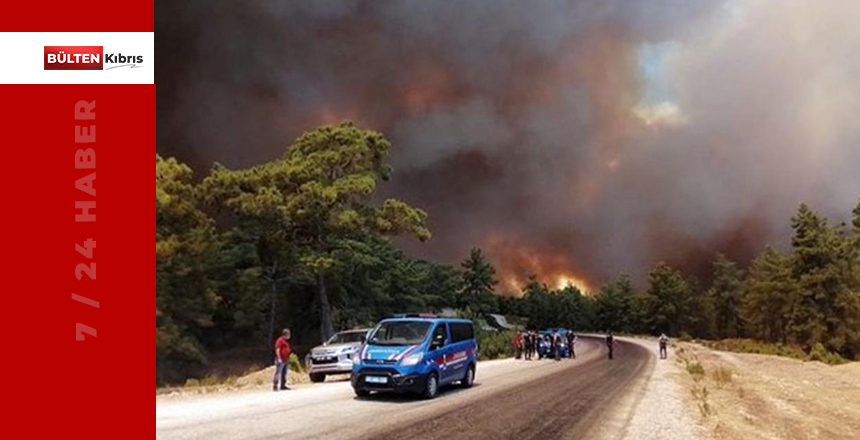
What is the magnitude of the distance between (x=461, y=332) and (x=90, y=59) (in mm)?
12405

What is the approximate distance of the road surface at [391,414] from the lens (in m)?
11.4

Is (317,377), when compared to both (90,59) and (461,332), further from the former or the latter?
(90,59)

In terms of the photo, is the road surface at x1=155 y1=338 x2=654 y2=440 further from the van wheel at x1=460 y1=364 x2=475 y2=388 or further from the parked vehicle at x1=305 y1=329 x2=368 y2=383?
the parked vehicle at x1=305 y1=329 x2=368 y2=383

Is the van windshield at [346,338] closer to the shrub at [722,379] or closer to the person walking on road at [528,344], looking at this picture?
the shrub at [722,379]

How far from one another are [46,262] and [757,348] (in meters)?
75.5

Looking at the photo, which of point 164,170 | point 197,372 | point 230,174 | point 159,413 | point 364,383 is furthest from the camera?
point 230,174

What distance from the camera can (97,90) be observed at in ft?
34.6

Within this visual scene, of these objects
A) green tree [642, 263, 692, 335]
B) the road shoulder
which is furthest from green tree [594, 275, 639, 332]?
the road shoulder

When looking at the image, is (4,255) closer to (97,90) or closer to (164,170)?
(97,90)

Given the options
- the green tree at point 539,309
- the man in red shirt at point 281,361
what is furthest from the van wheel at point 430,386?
the green tree at point 539,309

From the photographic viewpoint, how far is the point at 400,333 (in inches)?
673

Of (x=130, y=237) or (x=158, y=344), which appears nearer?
(x=130, y=237)

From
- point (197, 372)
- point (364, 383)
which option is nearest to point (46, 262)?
point (364, 383)

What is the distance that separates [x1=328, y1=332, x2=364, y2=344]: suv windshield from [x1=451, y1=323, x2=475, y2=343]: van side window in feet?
16.8
